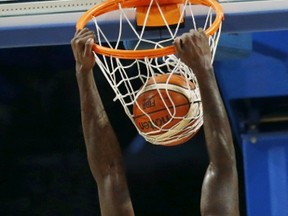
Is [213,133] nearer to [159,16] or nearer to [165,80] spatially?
[165,80]

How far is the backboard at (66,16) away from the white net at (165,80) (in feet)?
0.30

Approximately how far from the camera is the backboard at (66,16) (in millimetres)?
1989

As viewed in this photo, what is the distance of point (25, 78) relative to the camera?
3361 millimetres

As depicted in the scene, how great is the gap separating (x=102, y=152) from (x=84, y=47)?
0.97 ft

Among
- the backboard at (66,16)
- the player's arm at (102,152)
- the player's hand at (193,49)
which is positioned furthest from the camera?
the backboard at (66,16)

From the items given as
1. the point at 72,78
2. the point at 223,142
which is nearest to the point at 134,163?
the point at 72,78

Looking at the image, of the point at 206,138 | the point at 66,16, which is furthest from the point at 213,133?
the point at 66,16

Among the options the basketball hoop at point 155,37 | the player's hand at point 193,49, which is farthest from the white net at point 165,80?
the player's hand at point 193,49

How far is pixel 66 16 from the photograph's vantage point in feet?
6.58

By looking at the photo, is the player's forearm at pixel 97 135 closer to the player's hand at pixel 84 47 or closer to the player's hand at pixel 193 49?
the player's hand at pixel 84 47

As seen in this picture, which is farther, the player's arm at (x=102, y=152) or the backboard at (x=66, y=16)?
the backboard at (x=66, y=16)

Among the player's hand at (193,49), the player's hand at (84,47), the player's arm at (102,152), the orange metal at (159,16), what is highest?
the orange metal at (159,16)

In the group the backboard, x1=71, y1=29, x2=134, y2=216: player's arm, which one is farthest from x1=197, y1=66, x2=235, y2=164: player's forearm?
the backboard

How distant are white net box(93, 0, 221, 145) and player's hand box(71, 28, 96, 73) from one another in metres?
0.04
